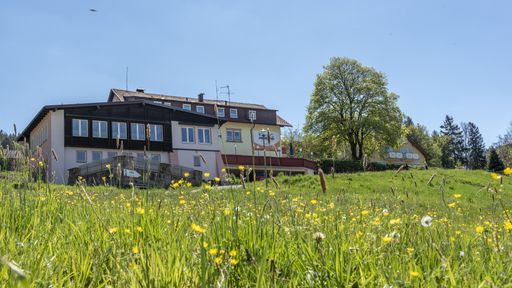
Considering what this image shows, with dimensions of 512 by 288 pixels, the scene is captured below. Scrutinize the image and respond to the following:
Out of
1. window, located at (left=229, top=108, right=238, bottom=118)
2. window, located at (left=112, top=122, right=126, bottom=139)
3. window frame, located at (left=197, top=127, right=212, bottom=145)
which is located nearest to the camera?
window, located at (left=112, top=122, right=126, bottom=139)

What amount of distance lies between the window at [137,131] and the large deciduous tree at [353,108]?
86.4 ft

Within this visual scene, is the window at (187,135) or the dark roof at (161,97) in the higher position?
the dark roof at (161,97)

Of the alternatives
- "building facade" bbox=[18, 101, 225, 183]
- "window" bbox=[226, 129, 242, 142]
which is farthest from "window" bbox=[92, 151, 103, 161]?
"window" bbox=[226, 129, 242, 142]

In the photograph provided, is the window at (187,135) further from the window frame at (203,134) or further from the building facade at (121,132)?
the window frame at (203,134)

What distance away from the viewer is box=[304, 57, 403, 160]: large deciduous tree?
66.8 meters

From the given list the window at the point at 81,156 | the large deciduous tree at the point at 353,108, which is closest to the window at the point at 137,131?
the window at the point at 81,156

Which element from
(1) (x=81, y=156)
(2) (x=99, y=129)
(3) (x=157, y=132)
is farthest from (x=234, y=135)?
(1) (x=81, y=156)

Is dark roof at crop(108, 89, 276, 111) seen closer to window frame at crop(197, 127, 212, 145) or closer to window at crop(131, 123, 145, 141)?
window frame at crop(197, 127, 212, 145)

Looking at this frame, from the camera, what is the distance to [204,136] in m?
53.3

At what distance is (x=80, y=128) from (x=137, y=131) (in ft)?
17.4

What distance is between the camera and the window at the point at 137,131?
4803cm

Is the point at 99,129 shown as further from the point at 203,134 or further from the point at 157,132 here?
the point at 203,134

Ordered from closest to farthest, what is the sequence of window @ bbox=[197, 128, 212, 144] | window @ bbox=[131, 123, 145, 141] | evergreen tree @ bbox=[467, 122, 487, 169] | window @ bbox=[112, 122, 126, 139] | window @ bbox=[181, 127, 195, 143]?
window @ bbox=[112, 122, 126, 139], window @ bbox=[131, 123, 145, 141], window @ bbox=[181, 127, 195, 143], window @ bbox=[197, 128, 212, 144], evergreen tree @ bbox=[467, 122, 487, 169]

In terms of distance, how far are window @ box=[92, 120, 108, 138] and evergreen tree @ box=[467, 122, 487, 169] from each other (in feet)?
382
